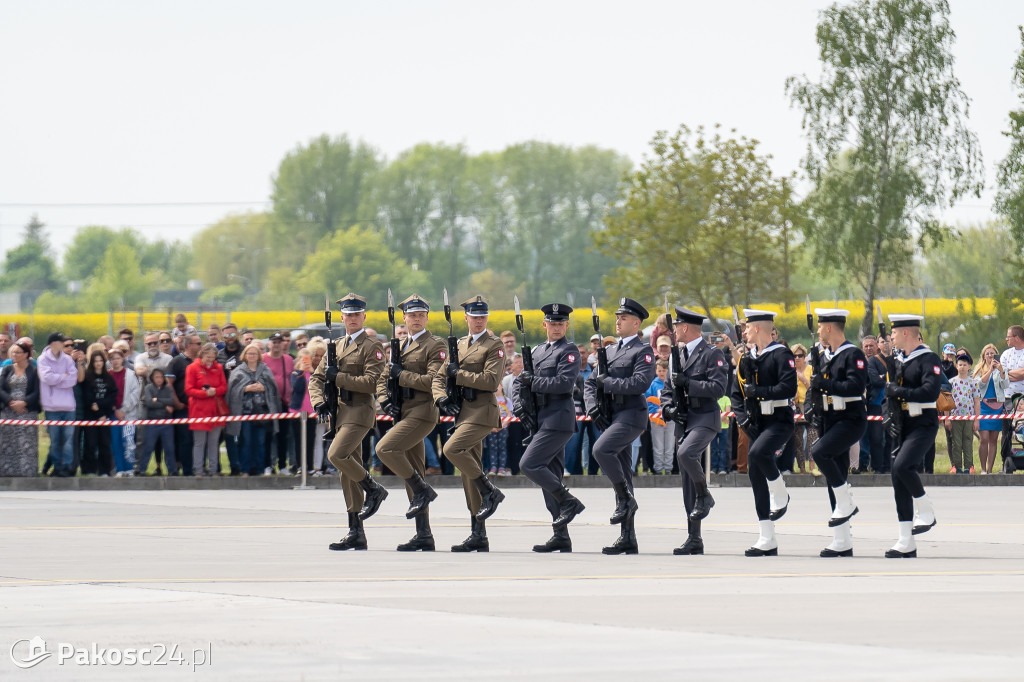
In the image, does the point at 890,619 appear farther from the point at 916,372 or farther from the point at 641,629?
the point at 916,372

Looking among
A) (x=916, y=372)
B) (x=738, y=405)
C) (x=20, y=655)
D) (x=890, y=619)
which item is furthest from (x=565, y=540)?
(x=20, y=655)

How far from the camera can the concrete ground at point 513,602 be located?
25.4 feet

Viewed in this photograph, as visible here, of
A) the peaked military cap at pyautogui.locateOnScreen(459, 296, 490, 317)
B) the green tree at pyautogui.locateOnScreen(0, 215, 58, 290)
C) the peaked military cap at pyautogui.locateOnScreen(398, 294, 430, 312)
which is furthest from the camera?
the green tree at pyautogui.locateOnScreen(0, 215, 58, 290)

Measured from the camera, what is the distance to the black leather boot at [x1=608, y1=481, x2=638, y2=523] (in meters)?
13.1

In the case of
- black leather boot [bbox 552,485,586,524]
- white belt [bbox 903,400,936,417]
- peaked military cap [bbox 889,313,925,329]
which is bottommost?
black leather boot [bbox 552,485,586,524]

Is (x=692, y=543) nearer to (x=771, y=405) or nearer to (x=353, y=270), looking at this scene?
(x=771, y=405)

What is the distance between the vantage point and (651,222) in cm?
A: 4791

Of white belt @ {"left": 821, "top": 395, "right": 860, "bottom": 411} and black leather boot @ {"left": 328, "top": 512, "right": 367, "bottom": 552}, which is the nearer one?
white belt @ {"left": 821, "top": 395, "right": 860, "bottom": 411}

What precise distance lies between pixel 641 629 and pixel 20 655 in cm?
316

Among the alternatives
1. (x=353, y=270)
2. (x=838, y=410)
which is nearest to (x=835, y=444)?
(x=838, y=410)

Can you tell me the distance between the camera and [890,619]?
30.1ft

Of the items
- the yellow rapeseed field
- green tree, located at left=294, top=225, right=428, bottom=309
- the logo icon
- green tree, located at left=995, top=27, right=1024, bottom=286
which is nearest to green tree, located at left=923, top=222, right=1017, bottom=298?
the yellow rapeseed field

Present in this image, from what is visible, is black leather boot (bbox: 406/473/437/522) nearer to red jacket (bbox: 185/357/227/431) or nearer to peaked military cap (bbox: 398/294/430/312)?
peaked military cap (bbox: 398/294/430/312)

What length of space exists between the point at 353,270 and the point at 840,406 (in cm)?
10663
